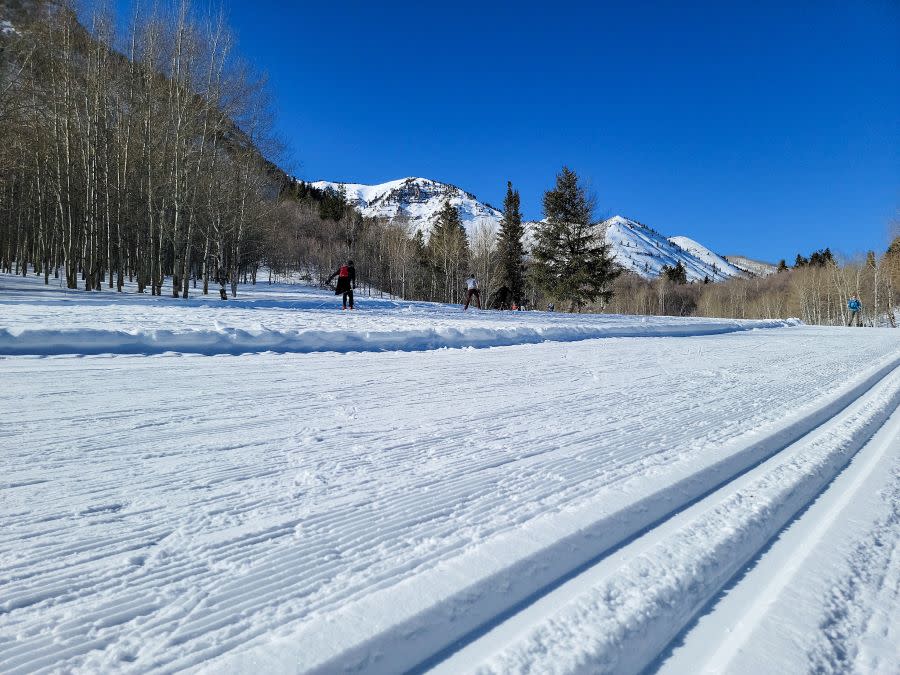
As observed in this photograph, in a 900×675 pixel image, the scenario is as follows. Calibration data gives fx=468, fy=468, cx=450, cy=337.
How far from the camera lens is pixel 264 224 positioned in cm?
3303

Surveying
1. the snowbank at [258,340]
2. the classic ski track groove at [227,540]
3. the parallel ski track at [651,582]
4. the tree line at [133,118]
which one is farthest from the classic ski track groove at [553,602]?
the tree line at [133,118]

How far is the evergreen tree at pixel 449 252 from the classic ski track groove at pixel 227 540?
48.8 metres

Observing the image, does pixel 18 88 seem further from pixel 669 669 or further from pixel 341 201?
pixel 341 201

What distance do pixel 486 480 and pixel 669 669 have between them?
1.23 m

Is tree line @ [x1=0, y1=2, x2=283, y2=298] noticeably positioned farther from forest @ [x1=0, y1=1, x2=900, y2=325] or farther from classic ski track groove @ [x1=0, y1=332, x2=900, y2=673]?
classic ski track groove @ [x1=0, y1=332, x2=900, y2=673]

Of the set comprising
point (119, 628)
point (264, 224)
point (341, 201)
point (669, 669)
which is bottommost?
point (669, 669)

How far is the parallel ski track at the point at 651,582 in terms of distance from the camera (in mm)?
1411

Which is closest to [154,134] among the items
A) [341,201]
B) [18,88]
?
[18,88]

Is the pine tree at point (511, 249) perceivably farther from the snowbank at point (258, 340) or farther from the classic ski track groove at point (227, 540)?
the classic ski track groove at point (227, 540)

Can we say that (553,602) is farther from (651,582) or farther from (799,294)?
(799,294)

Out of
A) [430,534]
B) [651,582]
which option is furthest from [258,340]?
[651,582]

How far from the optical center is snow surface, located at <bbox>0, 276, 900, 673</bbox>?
1416 mm

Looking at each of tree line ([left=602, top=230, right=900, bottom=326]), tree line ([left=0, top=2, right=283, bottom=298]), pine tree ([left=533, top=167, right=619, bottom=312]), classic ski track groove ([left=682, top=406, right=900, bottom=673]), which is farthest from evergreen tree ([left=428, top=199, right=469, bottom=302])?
classic ski track groove ([left=682, top=406, right=900, bottom=673])

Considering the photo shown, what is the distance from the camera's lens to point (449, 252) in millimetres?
53250
